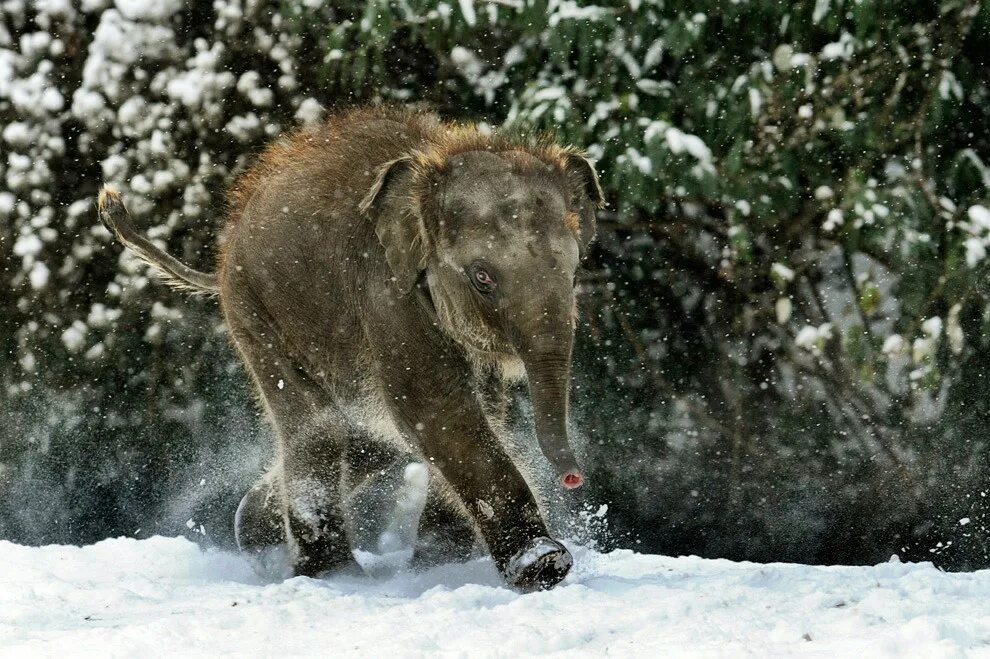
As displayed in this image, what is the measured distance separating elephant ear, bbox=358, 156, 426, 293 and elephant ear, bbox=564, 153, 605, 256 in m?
0.55

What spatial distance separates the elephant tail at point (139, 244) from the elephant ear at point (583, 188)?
1897mm

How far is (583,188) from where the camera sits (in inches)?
210

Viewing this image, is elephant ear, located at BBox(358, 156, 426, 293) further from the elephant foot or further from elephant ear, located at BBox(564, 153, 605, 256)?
the elephant foot

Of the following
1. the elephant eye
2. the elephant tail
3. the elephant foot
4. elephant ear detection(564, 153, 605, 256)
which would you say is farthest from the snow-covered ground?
the elephant tail

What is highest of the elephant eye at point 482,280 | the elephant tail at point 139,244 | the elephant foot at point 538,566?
the elephant eye at point 482,280

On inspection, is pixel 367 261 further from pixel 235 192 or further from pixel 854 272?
pixel 854 272

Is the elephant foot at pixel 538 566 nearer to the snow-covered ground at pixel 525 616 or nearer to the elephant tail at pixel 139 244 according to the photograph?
the snow-covered ground at pixel 525 616

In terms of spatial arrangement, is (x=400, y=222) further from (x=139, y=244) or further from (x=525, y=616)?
(x=139, y=244)

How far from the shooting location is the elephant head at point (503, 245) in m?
4.53

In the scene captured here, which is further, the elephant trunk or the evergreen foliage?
the evergreen foliage

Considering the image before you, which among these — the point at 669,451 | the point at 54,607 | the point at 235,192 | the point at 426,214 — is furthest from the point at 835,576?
the point at 669,451

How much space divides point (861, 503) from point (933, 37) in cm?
278

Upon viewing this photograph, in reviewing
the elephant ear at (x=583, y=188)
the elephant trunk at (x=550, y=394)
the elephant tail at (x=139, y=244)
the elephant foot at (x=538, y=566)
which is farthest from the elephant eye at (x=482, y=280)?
the elephant tail at (x=139, y=244)

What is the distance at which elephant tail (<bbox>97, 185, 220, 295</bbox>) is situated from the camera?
6.45 metres
